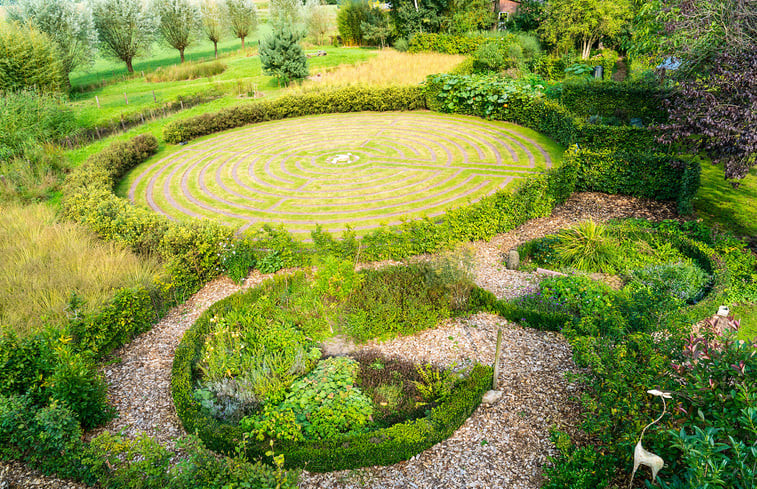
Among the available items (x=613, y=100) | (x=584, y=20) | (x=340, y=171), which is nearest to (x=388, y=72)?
Answer: (x=584, y=20)

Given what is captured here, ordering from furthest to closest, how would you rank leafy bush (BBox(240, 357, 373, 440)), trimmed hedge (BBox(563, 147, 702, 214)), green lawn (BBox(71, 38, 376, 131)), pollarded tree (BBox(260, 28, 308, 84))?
pollarded tree (BBox(260, 28, 308, 84)), green lawn (BBox(71, 38, 376, 131)), trimmed hedge (BBox(563, 147, 702, 214)), leafy bush (BBox(240, 357, 373, 440))

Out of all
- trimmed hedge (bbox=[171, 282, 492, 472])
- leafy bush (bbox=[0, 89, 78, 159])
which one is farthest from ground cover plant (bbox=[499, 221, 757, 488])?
leafy bush (bbox=[0, 89, 78, 159])

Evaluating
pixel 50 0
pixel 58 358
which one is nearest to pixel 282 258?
pixel 58 358

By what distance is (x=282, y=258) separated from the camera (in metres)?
13.7

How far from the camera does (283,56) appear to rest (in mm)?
34938

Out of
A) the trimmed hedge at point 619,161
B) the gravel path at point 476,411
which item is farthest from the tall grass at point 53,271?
the trimmed hedge at point 619,161

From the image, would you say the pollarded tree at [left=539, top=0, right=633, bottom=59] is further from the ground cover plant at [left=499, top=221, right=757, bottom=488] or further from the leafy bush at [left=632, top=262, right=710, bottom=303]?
Result: the ground cover plant at [left=499, top=221, right=757, bottom=488]

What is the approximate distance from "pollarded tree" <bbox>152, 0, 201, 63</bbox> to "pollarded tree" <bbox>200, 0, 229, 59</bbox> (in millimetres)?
2306

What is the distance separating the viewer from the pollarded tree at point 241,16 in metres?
55.4

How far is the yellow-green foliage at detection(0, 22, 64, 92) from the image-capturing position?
1136 inches

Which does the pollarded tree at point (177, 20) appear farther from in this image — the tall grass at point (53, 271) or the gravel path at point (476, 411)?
the gravel path at point (476, 411)

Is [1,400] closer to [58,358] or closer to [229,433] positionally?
[58,358]

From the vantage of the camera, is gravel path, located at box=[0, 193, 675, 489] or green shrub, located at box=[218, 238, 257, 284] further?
green shrub, located at box=[218, 238, 257, 284]

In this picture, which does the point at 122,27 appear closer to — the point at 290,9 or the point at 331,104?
the point at 331,104
